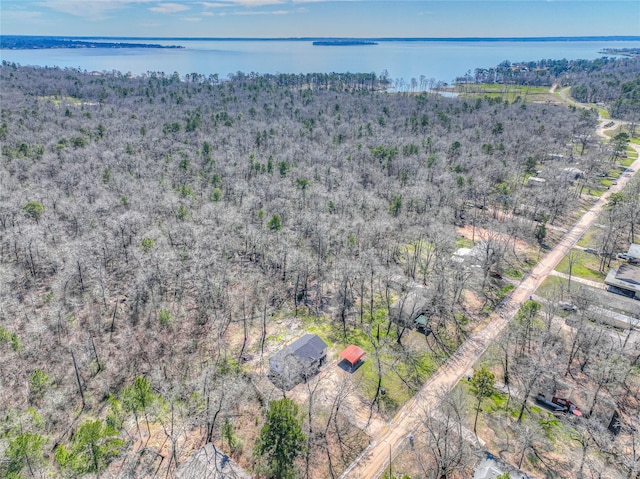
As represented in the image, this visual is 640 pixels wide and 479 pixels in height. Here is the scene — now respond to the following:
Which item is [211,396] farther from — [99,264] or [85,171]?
[85,171]

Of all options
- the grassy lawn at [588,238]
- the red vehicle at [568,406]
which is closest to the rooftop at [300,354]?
the red vehicle at [568,406]

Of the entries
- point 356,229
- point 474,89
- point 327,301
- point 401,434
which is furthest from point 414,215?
point 474,89

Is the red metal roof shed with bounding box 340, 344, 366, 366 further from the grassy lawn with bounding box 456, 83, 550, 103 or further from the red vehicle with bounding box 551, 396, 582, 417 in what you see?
the grassy lawn with bounding box 456, 83, 550, 103

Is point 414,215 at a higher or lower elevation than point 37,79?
lower

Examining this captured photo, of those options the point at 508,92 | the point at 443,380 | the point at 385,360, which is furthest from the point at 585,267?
the point at 508,92

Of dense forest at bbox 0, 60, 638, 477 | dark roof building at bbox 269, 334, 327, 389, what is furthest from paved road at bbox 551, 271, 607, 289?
dark roof building at bbox 269, 334, 327, 389
